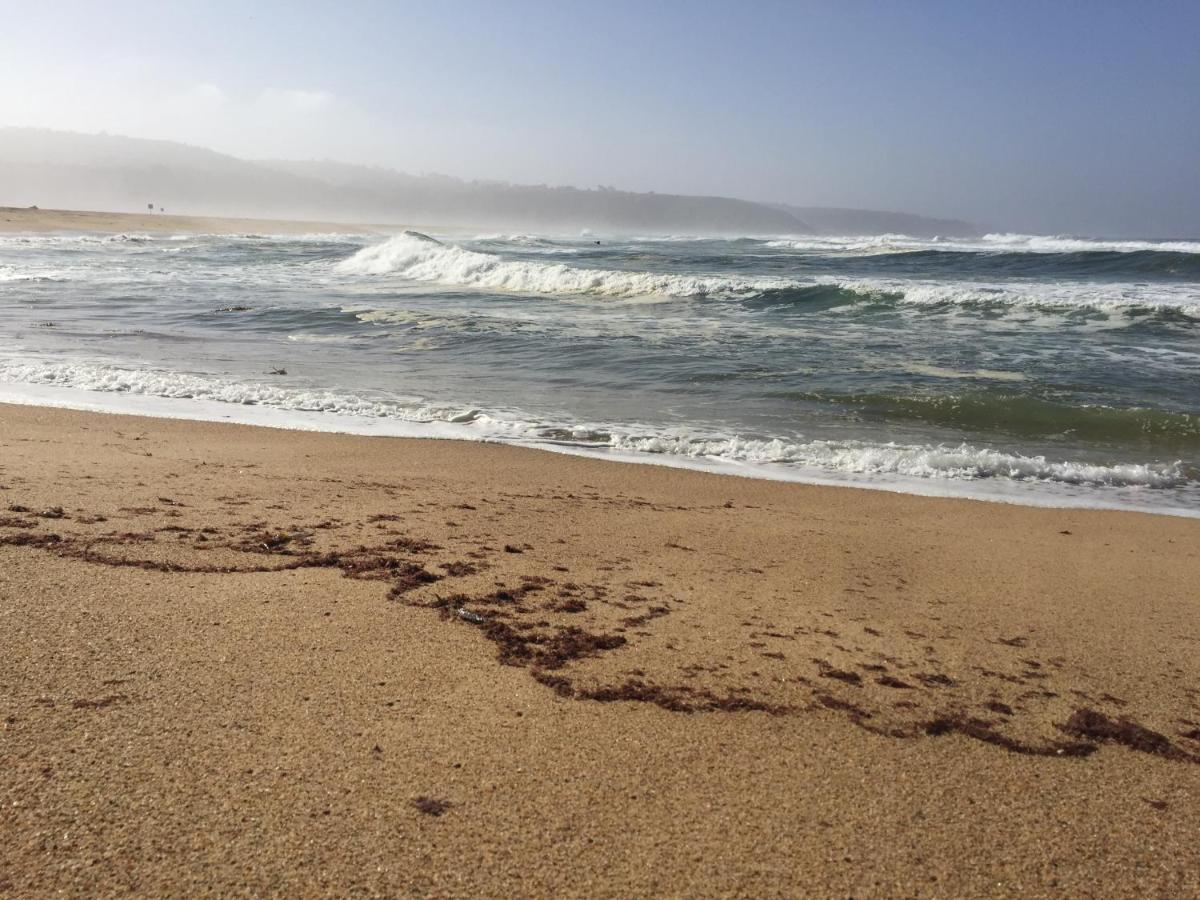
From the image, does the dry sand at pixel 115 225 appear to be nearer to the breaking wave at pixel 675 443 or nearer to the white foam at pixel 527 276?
the white foam at pixel 527 276

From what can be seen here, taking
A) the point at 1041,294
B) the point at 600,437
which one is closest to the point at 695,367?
the point at 600,437

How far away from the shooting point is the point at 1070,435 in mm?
7926

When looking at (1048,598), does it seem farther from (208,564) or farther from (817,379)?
(817,379)

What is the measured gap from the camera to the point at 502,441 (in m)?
7.09

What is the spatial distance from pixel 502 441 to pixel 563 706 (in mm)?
4803

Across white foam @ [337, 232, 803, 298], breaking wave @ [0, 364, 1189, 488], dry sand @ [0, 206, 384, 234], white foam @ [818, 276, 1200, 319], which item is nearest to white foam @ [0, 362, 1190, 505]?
breaking wave @ [0, 364, 1189, 488]

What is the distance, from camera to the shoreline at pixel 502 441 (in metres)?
6.00

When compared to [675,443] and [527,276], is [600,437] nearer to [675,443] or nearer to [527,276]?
[675,443]

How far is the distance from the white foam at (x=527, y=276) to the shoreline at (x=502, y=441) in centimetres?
1392

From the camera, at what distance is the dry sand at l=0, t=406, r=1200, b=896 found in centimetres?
176

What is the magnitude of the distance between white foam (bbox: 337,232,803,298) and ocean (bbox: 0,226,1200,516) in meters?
0.15

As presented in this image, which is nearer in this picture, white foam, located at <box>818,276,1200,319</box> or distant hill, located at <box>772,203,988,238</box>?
white foam, located at <box>818,276,1200,319</box>

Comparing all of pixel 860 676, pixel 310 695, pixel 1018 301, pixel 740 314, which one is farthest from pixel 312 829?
pixel 1018 301

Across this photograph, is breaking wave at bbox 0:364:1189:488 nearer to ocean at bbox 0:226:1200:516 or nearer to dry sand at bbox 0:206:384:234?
ocean at bbox 0:226:1200:516
